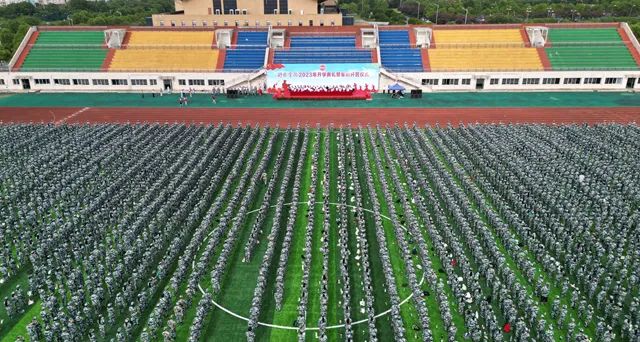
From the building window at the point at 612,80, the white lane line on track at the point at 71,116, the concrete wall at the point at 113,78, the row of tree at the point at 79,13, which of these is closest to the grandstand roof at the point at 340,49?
the concrete wall at the point at 113,78

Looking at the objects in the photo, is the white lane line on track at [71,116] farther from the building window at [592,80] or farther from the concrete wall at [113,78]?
the building window at [592,80]

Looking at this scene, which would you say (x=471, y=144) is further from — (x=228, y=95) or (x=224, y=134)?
(x=228, y=95)

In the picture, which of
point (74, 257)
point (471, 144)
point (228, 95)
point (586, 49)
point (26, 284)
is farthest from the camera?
point (586, 49)

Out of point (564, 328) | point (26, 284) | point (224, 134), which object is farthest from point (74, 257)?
point (564, 328)

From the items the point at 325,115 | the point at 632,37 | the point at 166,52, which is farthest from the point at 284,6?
the point at 632,37

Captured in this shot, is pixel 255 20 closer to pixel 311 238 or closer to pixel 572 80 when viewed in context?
pixel 572 80

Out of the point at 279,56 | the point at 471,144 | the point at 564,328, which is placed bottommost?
the point at 564,328

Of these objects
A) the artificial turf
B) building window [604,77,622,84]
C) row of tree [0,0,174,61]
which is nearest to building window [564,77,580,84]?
the artificial turf
